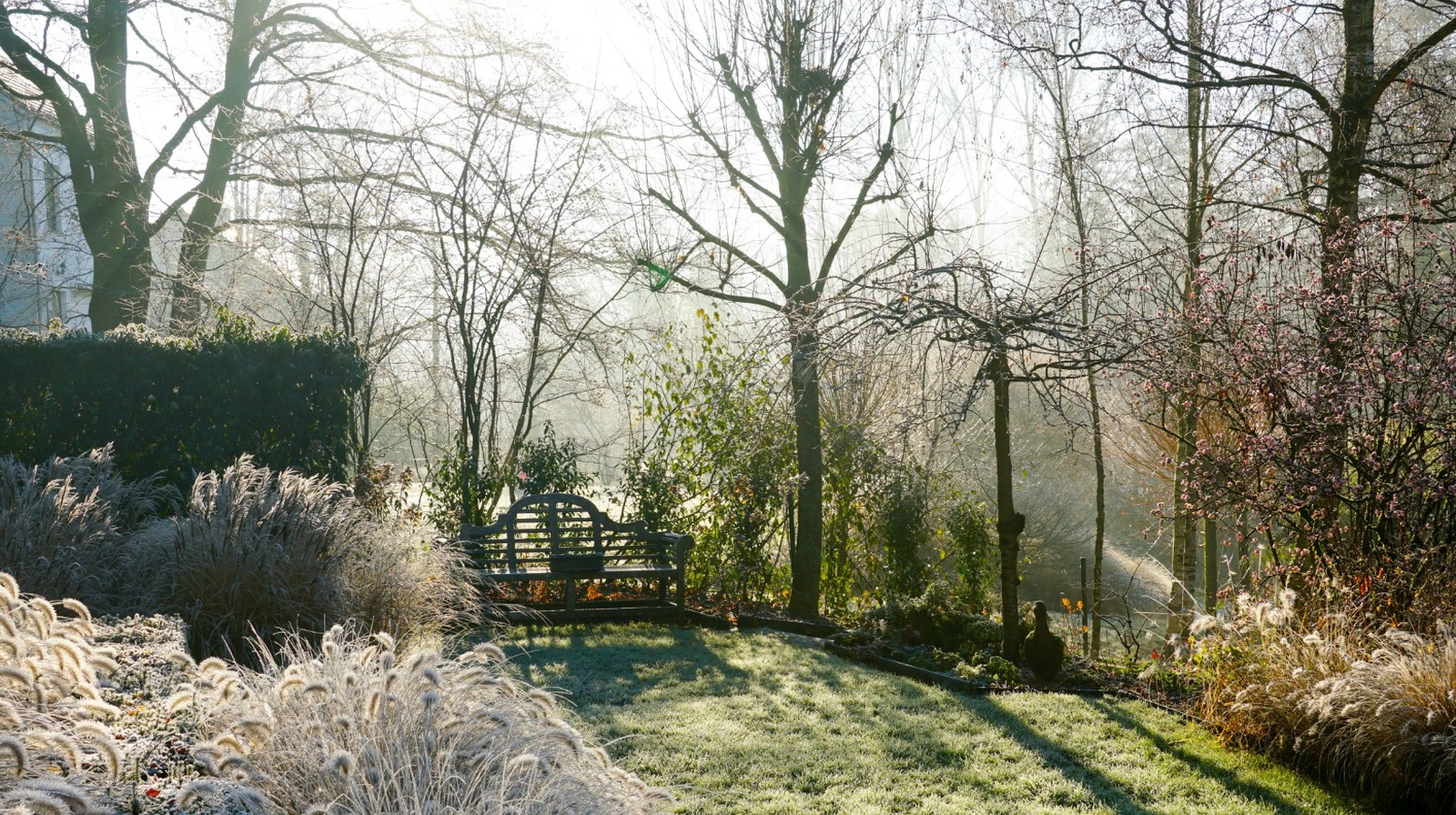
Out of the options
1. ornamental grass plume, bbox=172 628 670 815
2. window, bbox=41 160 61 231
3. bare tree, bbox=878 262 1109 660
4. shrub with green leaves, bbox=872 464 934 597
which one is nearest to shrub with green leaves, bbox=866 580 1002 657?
bare tree, bbox=878 262 1109 660

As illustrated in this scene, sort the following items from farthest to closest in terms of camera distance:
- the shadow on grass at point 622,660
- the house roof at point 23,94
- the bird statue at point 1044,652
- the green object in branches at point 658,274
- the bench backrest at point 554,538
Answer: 1. the house roof at point 23,94
2. the green object in branches at point 658,274
3. the bench backrest at point 554,538
4. the bird statue at point 1044,652
5. the shadow on grass at point 622,660

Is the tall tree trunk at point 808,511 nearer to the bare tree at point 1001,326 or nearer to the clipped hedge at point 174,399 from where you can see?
the bare tree at point 1001,326

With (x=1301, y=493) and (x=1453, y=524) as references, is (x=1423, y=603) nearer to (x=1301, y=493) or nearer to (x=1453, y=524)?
(x=1453, y=524)

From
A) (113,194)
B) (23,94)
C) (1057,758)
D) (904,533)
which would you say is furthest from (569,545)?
(23,94)

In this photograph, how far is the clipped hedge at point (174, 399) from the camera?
7.66 metres

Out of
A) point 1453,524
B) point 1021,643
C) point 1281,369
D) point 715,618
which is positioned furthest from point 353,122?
point 1453,524

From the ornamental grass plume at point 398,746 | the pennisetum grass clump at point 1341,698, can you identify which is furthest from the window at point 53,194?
the pennisetum grass clump at point 1341,698

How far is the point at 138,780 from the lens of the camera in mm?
2355

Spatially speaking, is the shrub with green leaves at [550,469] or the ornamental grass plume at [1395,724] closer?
the ornamental grass plume at [1395,724]

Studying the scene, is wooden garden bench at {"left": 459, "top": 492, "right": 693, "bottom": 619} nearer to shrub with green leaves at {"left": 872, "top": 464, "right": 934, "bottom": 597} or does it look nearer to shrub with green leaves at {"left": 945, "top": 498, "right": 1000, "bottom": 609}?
shrub with green leaves at {"left": 872, "top": 464, "right": 934, "bottom": 597}

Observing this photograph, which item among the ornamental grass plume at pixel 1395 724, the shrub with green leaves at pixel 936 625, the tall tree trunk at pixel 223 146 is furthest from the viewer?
the tall tree trunk at pixel 223 146

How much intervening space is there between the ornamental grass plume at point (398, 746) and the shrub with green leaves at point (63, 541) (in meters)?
2.64

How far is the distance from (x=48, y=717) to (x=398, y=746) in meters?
0.83

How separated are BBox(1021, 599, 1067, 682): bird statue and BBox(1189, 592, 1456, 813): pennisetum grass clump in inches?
39.5
